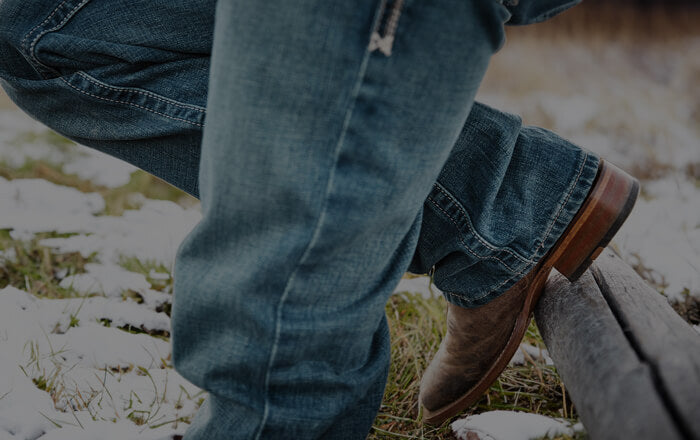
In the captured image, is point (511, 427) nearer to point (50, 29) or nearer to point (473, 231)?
point (473, 231)

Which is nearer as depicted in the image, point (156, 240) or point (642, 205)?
point (156, 240)

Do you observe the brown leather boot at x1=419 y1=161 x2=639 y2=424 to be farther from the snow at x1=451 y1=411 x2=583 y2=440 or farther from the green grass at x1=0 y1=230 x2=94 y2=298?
the green grass at x1=0 y1=230 x2=94 y2=298

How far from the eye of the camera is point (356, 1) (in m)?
0.55

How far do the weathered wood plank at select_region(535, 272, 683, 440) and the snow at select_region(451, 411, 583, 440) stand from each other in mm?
121

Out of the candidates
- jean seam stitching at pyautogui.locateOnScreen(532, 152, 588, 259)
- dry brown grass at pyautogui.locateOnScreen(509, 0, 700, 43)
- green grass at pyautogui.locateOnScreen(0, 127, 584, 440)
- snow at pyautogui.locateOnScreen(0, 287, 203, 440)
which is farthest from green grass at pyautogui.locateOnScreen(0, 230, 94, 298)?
dry brown grass at pyautogui.locateOnScreen(509, 0, 700, 43)

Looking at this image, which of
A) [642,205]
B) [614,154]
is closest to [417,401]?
[642,205]

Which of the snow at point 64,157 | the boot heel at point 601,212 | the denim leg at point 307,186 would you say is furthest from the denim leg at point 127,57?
the snow at point 64,157

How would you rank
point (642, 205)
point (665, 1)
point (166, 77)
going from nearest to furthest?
1. point (166, 77)
2. point (642, 205)
3. point (665, 1)

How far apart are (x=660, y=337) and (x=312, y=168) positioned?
0.49m

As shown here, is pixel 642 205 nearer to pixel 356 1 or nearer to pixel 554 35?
pixel 356 1

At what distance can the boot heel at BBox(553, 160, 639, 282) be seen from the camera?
2.70ft

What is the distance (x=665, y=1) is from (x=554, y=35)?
1.66 metres

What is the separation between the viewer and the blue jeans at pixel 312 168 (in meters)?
0.57

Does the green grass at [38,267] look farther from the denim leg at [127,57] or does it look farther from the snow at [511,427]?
the snow at [511,427]
